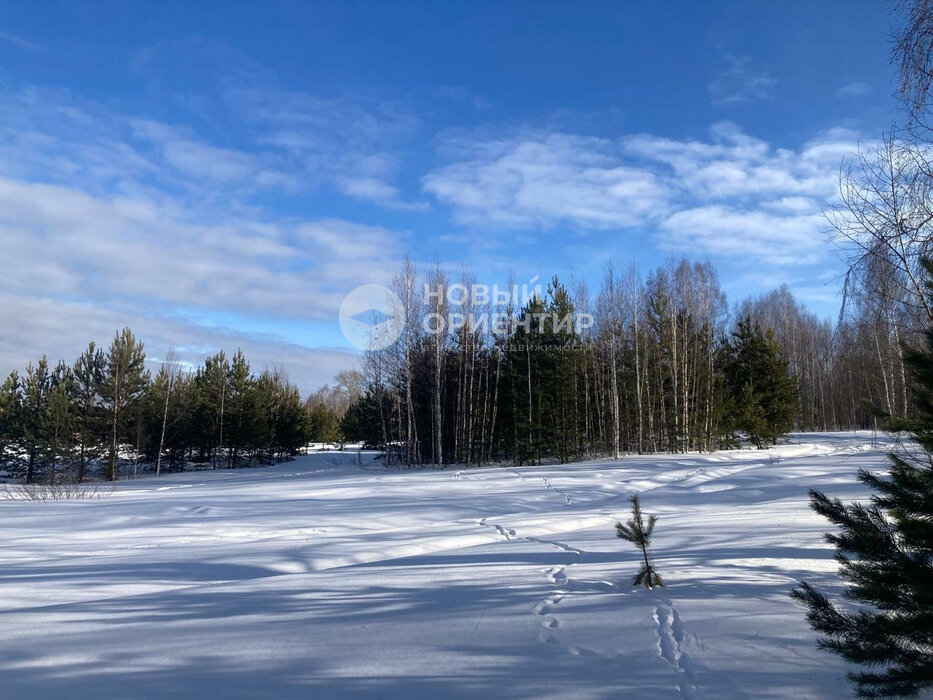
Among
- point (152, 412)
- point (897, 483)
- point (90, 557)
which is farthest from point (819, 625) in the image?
point (152, 412)

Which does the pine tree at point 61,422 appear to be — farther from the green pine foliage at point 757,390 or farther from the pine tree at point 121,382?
the green pine foliage at point 757,390

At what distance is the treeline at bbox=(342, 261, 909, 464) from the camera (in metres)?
26.8

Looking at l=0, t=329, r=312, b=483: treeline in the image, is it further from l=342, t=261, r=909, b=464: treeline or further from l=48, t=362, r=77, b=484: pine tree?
l=342, t=261, r=909, b=464: treeline

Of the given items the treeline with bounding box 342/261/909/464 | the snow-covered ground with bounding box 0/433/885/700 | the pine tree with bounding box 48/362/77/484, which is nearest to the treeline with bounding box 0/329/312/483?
the pine tree with bounding box 48/362/77/484

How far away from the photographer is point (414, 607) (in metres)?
5.19

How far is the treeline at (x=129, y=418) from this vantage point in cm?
3309

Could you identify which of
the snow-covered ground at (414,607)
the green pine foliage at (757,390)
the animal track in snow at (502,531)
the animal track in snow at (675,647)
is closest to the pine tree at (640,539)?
the snow-covered ground at (414,607)

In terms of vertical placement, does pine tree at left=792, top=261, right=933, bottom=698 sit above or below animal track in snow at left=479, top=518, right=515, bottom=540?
above

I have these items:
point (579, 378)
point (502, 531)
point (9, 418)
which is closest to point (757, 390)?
point (579, 378)

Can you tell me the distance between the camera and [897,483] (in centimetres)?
313

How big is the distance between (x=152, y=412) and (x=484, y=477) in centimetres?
2951

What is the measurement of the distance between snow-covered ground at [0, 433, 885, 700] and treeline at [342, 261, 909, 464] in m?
15.1

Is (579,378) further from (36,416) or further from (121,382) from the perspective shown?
(36,416)

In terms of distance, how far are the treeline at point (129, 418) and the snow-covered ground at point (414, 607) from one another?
2376 cm
